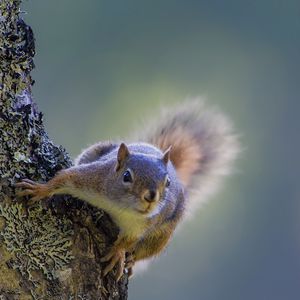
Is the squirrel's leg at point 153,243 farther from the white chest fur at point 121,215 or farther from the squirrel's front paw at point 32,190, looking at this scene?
the squirrel's front paw at point 32,190

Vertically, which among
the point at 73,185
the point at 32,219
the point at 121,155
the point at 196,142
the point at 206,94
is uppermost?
the point at 206,94

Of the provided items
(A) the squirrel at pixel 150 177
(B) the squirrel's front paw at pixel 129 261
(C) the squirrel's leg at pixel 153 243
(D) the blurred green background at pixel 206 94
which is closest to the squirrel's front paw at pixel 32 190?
(A) the squirrel at pixel 150 177

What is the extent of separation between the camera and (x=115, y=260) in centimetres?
175

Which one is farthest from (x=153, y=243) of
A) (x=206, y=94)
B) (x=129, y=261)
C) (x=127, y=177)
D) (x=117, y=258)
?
(x=206, y=94)

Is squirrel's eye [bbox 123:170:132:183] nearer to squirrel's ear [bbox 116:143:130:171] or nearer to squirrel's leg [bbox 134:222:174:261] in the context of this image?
squirrel's ear [bbox 116:143:130:171]

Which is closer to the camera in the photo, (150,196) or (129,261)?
(150,196)

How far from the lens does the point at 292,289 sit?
5.79 m

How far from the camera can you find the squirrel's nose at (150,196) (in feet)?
6.07

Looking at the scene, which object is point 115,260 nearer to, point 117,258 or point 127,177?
point 117,258

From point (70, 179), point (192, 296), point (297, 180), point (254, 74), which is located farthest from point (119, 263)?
point (254, 74)

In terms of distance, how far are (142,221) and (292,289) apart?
13.1 feet

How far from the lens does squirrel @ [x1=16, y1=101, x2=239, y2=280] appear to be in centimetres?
184

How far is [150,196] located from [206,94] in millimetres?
4762

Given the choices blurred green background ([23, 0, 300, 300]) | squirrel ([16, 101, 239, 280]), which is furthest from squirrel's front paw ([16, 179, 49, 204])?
blurred green background ([23, 0, 300, 300])
